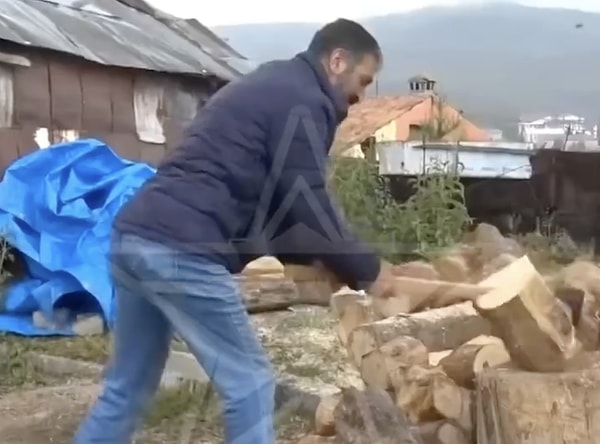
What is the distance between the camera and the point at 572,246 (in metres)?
7.19

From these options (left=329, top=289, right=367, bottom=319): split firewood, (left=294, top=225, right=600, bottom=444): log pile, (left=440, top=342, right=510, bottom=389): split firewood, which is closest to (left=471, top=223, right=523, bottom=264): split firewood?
(left=294, top=225, right=600, bottom=444): log pile

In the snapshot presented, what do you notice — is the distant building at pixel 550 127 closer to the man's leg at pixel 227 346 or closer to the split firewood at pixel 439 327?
the split firewood at pixel 439 327

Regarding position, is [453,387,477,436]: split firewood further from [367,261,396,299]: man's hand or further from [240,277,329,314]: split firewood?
[240,277,329,314]: split firewood

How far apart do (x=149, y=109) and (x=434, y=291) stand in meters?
6.12

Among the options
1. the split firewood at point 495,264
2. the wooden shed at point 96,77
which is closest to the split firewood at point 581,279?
the split firewood at point 495,264

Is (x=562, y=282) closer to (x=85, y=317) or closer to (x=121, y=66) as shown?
(x=85, y=317)

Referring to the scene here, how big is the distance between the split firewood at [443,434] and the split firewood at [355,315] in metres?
0.58

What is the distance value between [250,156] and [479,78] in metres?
2.17

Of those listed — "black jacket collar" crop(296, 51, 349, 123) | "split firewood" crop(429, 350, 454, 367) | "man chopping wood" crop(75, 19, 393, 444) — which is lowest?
"split firewood" crop(429, 350, 454, 367)

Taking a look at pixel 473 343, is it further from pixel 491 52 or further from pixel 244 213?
pixel 491 52

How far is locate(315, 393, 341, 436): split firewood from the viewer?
308cm

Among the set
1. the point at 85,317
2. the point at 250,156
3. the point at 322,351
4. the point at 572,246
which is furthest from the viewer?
the point at 572,246

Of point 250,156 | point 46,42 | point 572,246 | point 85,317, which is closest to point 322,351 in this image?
point 85,317

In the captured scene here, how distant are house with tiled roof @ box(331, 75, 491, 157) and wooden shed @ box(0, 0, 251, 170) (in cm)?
138
